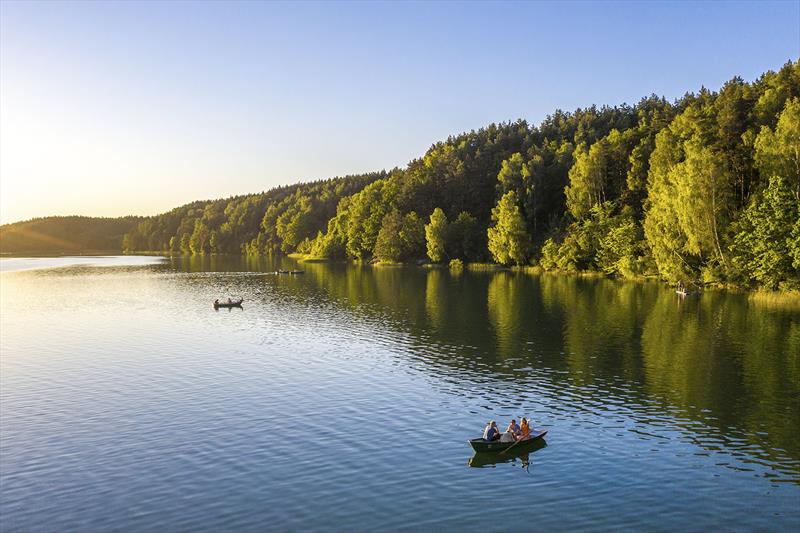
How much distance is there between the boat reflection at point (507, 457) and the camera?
31548 mm

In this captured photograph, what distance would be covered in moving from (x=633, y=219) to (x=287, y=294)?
3230 inches

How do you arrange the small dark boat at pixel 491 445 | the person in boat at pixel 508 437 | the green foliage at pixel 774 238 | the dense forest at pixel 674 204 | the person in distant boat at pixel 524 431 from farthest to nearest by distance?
the dense forest at pixel 674 204, the green foliage at pixel 774 238, the person in distant boat at pixel 524 431, the person in boat at pixel 508 437, the small dark boat at pixel 491 445

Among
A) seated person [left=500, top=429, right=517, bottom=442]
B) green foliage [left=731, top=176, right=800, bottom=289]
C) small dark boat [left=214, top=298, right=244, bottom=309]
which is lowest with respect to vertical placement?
seated person [left=500, top=429, right=517, bottom=442]

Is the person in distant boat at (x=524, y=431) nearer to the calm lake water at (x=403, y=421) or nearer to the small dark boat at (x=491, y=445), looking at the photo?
the small dark boat at (x=491, y=445)

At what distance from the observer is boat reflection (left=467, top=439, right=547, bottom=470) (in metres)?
31.5

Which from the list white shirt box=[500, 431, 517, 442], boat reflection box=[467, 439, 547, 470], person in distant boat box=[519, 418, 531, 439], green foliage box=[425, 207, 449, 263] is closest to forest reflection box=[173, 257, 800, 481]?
boat reflection box=[467, 439, 547, 470]

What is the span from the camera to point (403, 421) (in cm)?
3884

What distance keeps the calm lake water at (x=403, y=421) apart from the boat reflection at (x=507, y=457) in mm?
194

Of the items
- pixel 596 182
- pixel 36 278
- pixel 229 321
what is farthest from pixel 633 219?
pixel 36 278

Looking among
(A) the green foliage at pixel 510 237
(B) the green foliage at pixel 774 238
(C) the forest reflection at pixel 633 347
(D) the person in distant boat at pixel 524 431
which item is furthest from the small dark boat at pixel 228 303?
(A) the green foliage at pixel 510 237

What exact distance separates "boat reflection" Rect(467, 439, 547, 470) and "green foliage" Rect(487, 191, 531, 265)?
135739mm

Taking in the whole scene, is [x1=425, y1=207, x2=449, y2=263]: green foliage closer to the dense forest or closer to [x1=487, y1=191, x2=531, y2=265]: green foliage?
the dense forest

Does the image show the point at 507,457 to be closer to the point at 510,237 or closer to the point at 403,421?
the point at 403,421

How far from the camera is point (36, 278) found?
570 feet
